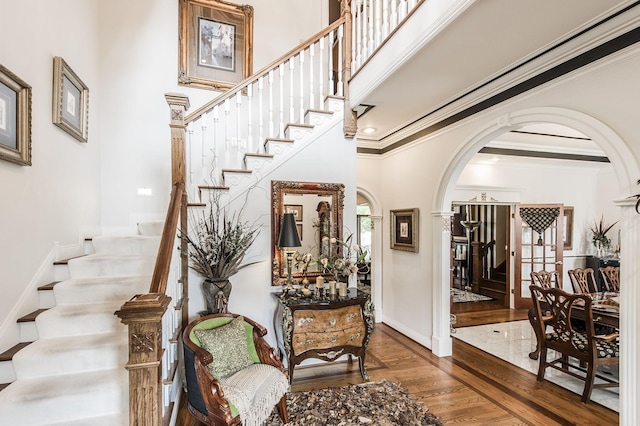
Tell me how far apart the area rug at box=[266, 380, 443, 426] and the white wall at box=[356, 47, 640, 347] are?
4.50 ft

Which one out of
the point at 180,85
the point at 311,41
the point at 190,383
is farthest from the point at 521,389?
the point at 180,85

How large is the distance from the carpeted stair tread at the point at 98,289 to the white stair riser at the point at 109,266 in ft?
0.24

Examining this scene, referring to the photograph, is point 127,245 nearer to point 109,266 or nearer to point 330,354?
point 109,266

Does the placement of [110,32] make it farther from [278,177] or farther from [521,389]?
[521,389]

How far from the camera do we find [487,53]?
253cm

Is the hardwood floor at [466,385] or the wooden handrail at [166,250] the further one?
the hardwood floor at [466,385]

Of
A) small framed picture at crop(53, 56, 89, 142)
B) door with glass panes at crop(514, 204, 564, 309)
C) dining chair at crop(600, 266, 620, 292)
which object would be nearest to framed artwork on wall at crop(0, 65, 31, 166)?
small framed picture at crop(53, 56, 89, 142)

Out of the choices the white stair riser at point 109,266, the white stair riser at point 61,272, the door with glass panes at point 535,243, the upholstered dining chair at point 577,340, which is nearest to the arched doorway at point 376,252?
the upholstered dining chair at point 577,340

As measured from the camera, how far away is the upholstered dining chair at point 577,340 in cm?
280

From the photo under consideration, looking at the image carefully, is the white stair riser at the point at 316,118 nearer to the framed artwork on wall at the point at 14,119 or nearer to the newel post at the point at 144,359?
the framed artwork on wall at the point at 14,119

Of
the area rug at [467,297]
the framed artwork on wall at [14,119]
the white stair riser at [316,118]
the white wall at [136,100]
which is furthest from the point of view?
the area rug at [467,297]

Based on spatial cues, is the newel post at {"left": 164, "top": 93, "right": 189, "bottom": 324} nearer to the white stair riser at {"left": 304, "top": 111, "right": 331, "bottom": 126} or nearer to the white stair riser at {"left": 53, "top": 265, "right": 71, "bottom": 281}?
the white stair riser at {"left": 53, "top": 265, "right": 71, "bottom": 281}

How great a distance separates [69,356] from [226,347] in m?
0.97

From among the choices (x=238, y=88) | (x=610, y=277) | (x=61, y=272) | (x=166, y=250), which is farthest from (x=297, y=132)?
(x=610, y=277)
